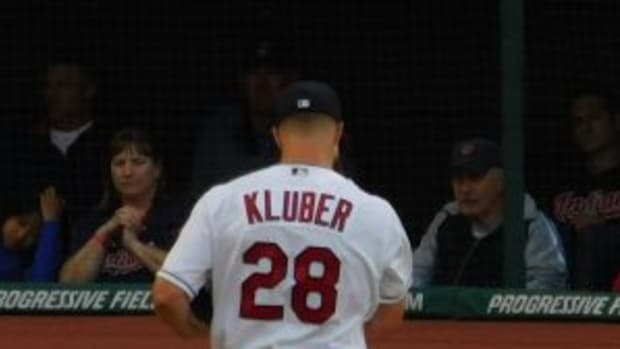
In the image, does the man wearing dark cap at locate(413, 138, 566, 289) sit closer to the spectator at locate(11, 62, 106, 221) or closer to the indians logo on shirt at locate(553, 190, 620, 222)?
the indians logo on shirt at locate(553, 190, 620, 222)

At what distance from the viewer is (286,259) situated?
Answer: 4262 mm

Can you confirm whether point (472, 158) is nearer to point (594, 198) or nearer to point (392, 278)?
point (594, 198)

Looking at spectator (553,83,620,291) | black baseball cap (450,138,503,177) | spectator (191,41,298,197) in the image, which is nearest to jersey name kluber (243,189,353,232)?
black baseball cap (450,138,503,177)

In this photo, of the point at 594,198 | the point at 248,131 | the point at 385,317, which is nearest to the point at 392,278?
the point at 385,317

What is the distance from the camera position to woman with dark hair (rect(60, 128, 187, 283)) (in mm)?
7672

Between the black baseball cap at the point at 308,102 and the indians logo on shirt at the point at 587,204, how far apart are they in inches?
139

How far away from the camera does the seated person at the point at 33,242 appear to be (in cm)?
784

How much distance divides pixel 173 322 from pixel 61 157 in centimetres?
404

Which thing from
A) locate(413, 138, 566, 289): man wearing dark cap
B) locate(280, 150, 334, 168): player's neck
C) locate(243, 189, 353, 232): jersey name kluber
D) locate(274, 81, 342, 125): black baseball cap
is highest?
locate(274, 81, 342, 125): black baseball cap

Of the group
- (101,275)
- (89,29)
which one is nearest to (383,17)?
(89,29)

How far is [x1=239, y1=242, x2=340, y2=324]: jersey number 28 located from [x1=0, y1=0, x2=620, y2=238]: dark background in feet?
14.7

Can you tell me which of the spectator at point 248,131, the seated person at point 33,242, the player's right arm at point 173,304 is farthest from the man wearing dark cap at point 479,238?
the player's right arm at point 173,304

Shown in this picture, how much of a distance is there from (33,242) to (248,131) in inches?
38.4

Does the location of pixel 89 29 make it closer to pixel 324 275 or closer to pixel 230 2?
pixel 230 2
